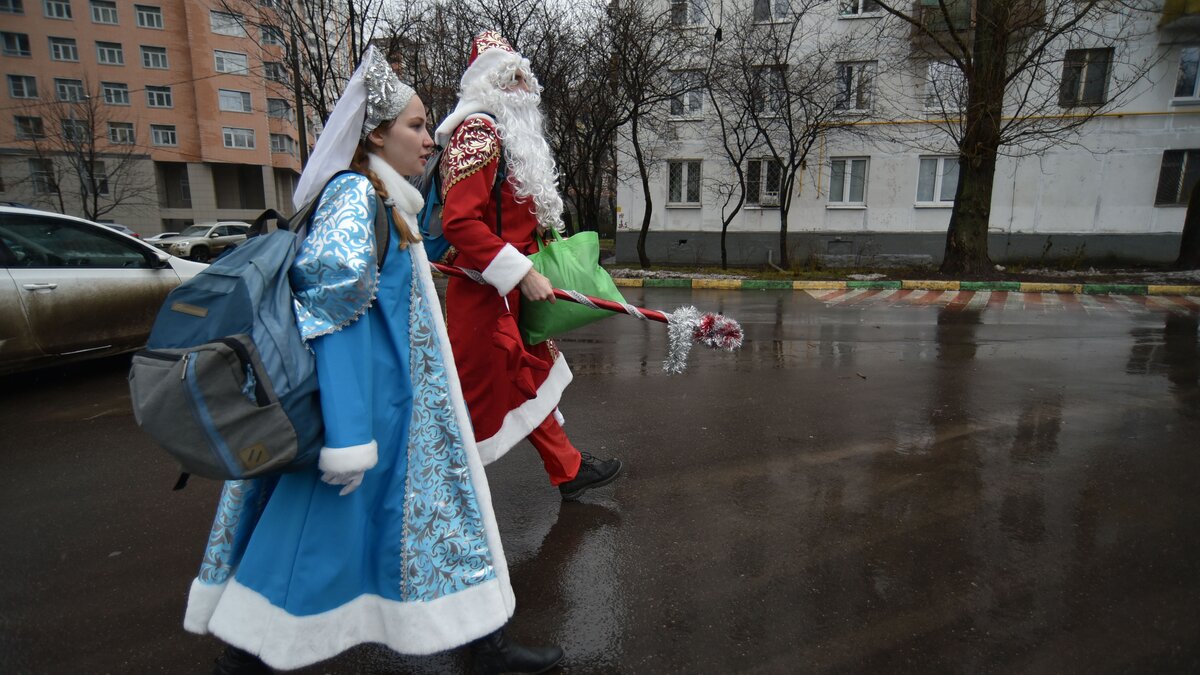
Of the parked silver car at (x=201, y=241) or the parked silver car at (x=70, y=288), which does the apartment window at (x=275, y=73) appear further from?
the parked silver car at (x=70, y=288)

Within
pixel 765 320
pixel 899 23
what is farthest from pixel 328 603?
pixel 899 23

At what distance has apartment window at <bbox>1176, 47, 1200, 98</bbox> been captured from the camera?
1931 centimetres

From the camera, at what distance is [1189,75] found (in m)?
19.5

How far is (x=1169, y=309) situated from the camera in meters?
10.4

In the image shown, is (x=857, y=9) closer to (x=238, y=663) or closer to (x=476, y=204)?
(x=476, y=204)

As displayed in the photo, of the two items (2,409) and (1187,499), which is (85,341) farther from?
(1187,499)

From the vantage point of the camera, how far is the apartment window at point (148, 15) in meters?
42.4

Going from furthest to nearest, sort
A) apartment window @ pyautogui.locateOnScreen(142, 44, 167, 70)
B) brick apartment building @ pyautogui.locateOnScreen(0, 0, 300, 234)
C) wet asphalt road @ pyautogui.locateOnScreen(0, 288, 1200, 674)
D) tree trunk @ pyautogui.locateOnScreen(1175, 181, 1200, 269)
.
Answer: apartment window @ pyautogui.locateOnScreen(142, 44, 167, 70)
brick apartment building @ pyautogui.locateOnScreen(0, 0, 300, 234)
tree trunk @ pyautogui.locateOnScreen(1175, 181, 1200, 269)
wet asphalt road @ pyautogui.locateOnScreen(0, 288, 1200, 674)

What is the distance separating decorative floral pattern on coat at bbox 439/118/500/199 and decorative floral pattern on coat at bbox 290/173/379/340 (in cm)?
89

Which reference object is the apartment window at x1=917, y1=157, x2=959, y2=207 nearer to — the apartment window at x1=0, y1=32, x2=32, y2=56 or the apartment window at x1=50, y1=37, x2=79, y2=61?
the apartment window at x1=50, y1=37, x2=79, y2=61

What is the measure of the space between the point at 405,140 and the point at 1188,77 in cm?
2603

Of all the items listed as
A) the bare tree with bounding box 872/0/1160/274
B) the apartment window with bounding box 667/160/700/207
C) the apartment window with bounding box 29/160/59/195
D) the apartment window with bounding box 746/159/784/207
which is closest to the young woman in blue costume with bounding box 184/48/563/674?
the bare tree with bounding box 872/0/1160/274

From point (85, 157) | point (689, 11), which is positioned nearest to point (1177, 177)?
point (689, 11)

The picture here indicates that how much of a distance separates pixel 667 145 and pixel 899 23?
25.0 feet
